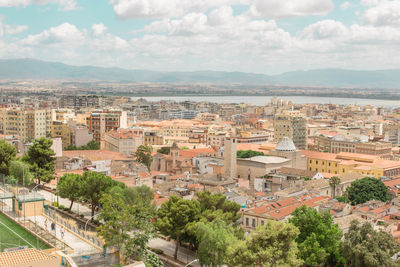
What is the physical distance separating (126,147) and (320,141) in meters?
31.1

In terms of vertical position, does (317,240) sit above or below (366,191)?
above

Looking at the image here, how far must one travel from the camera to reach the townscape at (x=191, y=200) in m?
20.8

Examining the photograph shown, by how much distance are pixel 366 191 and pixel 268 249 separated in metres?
22.7

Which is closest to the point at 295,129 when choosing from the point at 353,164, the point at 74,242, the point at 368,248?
the point at 353,164

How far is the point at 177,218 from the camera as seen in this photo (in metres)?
26.2

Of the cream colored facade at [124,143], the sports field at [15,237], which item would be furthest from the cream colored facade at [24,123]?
the sports field at [15,237]

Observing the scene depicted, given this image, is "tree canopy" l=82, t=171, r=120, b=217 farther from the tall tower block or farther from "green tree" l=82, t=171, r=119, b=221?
the tall tower block

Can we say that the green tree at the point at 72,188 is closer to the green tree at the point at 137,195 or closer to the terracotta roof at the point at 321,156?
the green tree at the point at 137,195

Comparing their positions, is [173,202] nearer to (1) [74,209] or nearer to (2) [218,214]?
(2) [218,214]

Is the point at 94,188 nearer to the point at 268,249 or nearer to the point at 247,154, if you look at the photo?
the point at 268,249

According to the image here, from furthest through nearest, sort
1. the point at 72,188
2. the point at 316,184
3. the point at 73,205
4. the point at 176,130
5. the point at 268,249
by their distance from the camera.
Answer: the point at 176,130 < the point at 316,184 < the point at 73,205 < the point at 72,188 < the point at 268,249

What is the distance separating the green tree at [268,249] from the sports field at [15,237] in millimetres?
7938

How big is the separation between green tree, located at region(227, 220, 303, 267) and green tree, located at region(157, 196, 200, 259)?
6.28 metres

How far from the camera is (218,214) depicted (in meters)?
26.4
